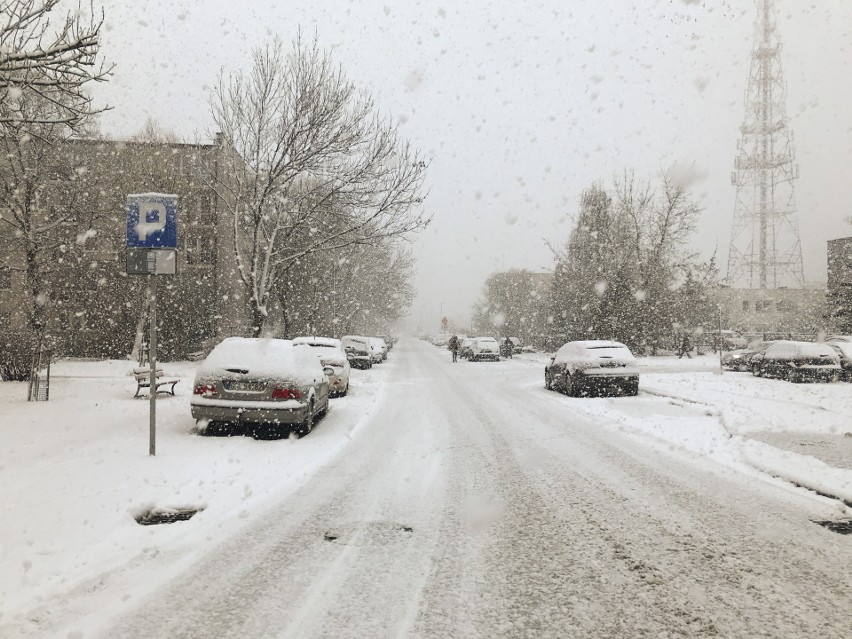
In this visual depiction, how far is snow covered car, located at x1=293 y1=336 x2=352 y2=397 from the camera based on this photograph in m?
15.9

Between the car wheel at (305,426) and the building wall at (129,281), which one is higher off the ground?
the building wall at (129,281)

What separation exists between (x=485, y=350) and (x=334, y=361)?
22455mm

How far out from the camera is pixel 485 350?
37.5 meters

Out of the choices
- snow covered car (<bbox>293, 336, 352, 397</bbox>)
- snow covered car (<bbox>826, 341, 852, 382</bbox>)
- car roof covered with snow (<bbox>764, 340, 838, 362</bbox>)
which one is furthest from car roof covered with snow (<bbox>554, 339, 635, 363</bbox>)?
snow covered car (<bbox>826, 341, 852, 382</bbox>)

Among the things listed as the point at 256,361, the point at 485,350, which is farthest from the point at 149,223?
the point at 485,350

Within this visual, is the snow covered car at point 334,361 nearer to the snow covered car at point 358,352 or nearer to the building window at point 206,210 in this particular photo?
the snow covered car at point 358,352

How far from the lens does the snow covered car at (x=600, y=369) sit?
15.5m

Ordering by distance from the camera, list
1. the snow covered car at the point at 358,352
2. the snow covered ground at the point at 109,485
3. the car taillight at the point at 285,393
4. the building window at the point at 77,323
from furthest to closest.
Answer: the building window at the point at 77,323 < the snow covered car at the point at 358,352 < the car taillight at the point at 285,393 < the snow covered ground at the point at 109,485

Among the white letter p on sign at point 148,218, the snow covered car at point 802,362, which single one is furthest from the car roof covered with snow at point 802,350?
the white letter p on sign at point 148,218

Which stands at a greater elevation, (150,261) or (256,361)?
(150,261)

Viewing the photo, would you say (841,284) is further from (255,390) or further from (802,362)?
(255,390)

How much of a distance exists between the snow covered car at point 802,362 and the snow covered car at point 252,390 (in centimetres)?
1821

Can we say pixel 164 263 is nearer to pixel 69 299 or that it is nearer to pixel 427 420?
pixel 427 420

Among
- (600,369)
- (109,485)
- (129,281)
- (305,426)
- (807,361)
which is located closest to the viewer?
(109,485)
